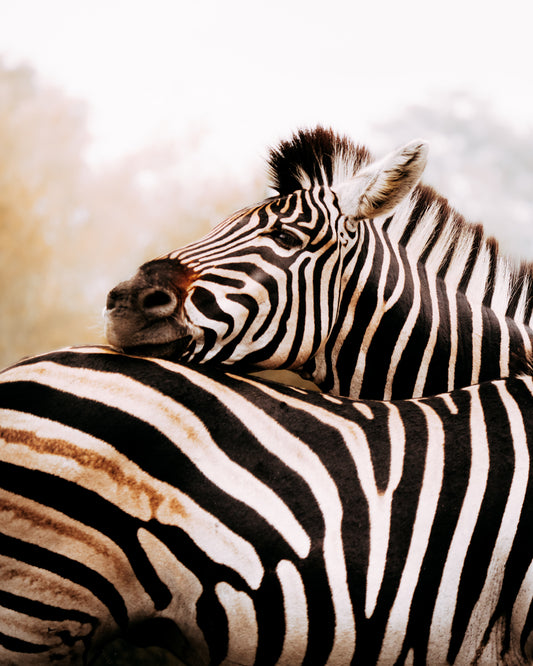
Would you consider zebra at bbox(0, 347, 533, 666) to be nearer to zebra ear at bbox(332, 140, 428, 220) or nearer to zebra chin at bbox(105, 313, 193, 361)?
zebra chin at bbox(105, 313, 193, 361)

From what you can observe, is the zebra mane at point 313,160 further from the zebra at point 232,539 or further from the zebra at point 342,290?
the zebra at point 232,539

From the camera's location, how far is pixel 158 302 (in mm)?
1982

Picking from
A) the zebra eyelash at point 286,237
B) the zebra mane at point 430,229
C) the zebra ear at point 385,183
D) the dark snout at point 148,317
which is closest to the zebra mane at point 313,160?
the zebra mane at point 430,229

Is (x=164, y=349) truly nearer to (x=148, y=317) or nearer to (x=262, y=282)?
(x=148, y=317)

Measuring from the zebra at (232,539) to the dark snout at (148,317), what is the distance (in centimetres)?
24

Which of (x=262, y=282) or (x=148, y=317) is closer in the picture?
(x=148, y=317)

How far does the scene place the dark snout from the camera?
191 centimetres

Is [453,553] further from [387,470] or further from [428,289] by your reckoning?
[428,289]

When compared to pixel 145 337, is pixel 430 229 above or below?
above

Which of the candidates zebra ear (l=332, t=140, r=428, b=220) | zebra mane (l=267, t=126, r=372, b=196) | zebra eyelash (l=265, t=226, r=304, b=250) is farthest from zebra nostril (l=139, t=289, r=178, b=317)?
zebra mane (l=267, t=126, r=372, b=196)

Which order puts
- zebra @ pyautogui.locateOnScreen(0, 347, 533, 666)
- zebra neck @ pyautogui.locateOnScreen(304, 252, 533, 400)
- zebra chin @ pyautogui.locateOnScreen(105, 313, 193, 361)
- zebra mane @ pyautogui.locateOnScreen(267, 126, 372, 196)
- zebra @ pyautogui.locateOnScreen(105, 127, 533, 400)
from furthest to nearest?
zebra mane @ pyautogui.locateOnScreen(267, 126, 372, 196) < zebra neck @ pyautogui.locateOnScreen(304, 252, 533, 400) < zebra @ pyautogui.locateOnScreen(105, 127, 533, 400) < zebra chin @ pyautogui.locateOnScreen(105, 313, 193, 361) < zebra @ pyautogui.locateOnScreen(0, 347, 533, 666)

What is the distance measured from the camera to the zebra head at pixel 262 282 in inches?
77.5

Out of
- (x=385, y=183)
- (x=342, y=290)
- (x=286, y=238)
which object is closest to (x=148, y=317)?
(x=286, y=238)

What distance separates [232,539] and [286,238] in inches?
50.6
